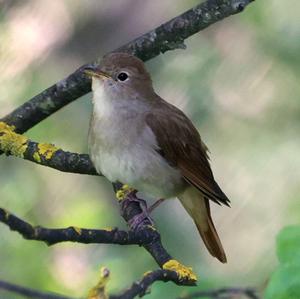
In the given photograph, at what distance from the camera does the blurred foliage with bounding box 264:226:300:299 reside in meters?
2.13

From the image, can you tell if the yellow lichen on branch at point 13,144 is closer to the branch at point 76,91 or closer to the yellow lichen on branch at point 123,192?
the branch at point 76,91

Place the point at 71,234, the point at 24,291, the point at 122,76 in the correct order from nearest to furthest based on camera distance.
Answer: the point at 24,291
the point at 71,234
the point at 122,76

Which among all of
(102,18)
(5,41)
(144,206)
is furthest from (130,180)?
(102,18)

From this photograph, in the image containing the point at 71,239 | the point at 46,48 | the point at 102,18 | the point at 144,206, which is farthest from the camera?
the point at 102,18

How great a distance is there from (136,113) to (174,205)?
2.77 m

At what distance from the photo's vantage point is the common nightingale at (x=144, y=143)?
3.89 metres

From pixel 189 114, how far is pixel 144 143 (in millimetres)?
2325

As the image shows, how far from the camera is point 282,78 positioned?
6422mm

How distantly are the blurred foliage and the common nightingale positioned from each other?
1.67m

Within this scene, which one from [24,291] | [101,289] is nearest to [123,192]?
[101,289]

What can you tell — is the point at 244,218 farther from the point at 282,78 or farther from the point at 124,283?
→ the point at 124,283

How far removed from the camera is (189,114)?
626cm

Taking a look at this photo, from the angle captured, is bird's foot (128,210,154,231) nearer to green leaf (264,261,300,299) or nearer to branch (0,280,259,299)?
branch (0,280,259,299)

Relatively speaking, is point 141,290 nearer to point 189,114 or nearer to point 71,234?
point 71,234
